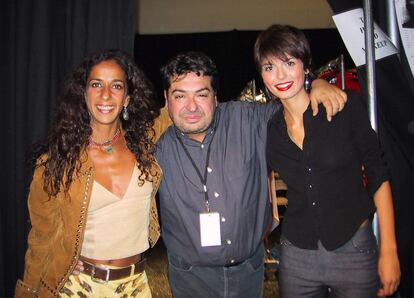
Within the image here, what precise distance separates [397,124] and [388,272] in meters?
0.90

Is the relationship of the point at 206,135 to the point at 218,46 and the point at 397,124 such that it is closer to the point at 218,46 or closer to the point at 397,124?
the point at 397,124

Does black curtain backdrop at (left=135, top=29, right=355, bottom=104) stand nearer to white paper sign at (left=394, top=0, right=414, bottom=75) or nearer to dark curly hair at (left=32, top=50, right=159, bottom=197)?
white paper sign at (left=394, top=0, right=414, bottom=75)

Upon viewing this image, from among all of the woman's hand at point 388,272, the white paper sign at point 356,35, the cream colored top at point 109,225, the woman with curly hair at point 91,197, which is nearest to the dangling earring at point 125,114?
the woman with curly hair at point 91,197

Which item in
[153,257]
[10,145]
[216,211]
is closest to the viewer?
[216,211]

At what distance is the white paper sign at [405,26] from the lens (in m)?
1.79

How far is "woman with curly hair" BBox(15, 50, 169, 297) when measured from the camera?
149cm

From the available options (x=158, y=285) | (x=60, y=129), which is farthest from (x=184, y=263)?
(x=158, y=285)

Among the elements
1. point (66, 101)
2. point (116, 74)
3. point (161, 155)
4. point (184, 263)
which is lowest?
point (184, 263)

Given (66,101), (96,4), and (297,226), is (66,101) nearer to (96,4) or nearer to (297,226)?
(96,4)

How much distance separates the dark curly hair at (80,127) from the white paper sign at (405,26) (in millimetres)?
1355

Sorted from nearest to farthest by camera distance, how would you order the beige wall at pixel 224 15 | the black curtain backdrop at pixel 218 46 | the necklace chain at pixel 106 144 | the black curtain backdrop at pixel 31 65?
the necklace chain at pixel 106 144, the black curtain backdrop at pixel 31 65, the beige wall at pixel 224 15, the black curtain backdrop at pixel 218 46

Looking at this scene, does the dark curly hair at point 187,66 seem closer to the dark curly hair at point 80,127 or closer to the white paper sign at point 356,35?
the dark curly hair at point 80,127

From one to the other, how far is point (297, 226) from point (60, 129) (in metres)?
1.14

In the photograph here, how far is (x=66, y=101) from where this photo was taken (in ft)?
5.42
